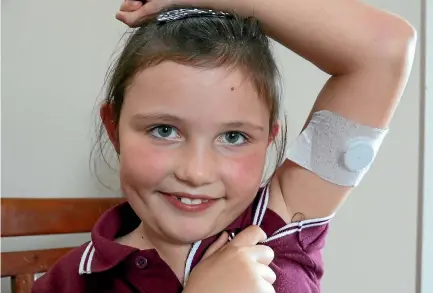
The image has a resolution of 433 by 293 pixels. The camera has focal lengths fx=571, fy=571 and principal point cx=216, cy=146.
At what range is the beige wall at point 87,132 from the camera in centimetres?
107

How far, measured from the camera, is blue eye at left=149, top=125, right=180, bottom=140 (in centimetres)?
59

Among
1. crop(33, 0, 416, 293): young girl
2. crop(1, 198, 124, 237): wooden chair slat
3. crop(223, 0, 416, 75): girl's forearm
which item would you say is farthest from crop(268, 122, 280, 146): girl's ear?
crop(1, 198, 124, 237): wooden chair slat

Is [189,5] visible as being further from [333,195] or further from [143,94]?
[333,195]

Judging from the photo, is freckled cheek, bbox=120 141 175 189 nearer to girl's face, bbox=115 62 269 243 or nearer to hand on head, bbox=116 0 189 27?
girl's face, bbox=115 62 269 243

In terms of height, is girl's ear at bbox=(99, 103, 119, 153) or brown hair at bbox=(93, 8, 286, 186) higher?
brown hair at bbox=(93, 8, 286, 186)

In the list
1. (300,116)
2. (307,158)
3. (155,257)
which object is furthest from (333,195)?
(300,116)

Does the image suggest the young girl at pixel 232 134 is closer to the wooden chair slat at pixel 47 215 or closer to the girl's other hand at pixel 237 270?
the girl's other hand at pixel 237 270

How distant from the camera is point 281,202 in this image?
2.24 ft

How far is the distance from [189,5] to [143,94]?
0.36 ft

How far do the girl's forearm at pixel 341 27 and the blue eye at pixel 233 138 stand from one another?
0.40ft

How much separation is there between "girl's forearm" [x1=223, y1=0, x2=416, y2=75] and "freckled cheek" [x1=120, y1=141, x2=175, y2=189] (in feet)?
0.58

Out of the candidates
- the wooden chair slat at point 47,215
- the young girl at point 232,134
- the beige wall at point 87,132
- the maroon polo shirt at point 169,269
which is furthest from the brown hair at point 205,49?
the beige wall at point 87,132

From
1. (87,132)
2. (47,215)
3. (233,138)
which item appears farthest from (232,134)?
(87,132)

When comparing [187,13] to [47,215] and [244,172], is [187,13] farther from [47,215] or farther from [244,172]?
[47,215]
